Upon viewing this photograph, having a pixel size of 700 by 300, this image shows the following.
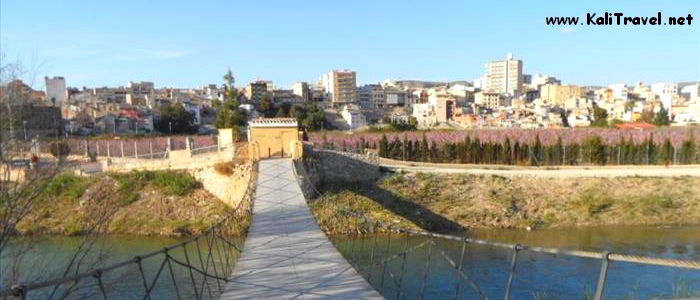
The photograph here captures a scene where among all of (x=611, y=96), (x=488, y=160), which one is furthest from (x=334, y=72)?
(x=488, y=160)

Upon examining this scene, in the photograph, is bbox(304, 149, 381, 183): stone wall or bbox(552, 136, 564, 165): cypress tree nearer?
bbox(304, 149, 381, 183): stone wall

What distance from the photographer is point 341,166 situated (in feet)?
72.7

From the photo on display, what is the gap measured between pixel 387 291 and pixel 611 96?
131 metres

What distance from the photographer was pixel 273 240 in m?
8.90

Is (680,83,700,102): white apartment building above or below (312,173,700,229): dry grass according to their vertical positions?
above

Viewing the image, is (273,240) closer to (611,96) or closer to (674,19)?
(674,19)

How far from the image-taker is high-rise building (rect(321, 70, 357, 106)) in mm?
112125

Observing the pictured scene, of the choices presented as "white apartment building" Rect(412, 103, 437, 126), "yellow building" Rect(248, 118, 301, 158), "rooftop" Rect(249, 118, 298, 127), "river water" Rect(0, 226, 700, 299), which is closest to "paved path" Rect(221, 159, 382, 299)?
"river water" Rect(0, 226, 700, 299)

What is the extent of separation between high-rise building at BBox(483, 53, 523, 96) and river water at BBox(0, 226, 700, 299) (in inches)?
6150

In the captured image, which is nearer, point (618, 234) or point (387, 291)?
point (387, 291)

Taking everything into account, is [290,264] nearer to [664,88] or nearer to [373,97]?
[373,97]

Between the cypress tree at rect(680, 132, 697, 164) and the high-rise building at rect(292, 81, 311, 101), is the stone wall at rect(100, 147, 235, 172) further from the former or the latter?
the high-rise building at rect(292, 81, 311, 101)

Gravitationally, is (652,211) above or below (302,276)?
below

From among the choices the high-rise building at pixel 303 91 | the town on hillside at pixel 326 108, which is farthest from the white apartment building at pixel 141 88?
the high-rise building at pixel 303 91
